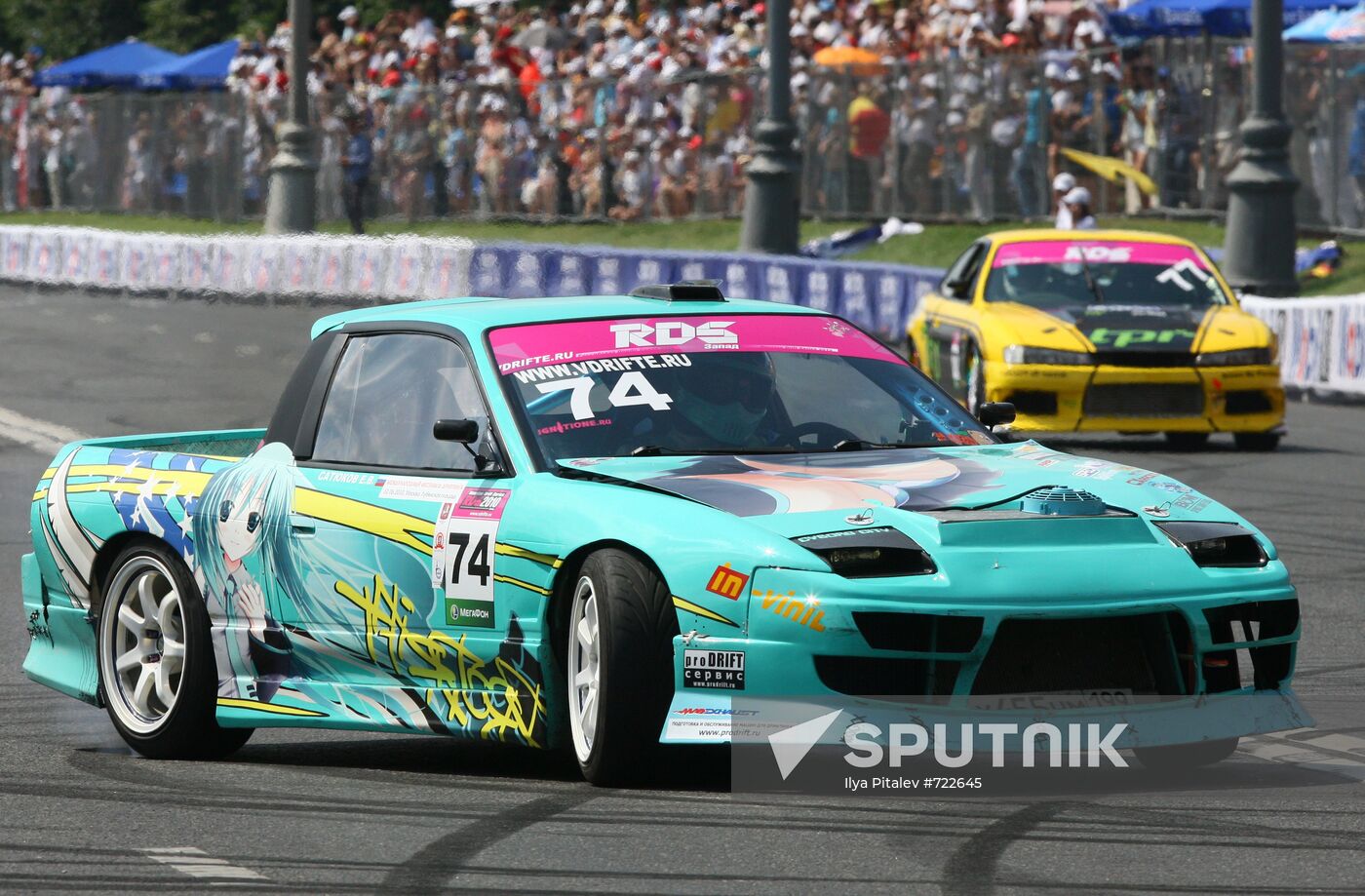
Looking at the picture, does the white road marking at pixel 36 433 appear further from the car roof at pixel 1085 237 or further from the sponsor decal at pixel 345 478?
the sponsor decal at pixel 345 478

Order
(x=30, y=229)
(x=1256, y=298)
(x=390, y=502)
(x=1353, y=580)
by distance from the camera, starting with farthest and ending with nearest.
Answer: (x=30, y=229)
(x=1256, y=298)
(x=1353, y=580)
(x=390, y=502)

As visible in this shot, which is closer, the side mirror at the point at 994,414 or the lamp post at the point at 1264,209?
the side mirror at the point at 994,414

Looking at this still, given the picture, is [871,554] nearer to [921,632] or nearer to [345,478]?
[921,632]

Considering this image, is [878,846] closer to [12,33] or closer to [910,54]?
[910,54]

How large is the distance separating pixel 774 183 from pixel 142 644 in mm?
18526

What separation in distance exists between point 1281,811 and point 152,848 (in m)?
2.58

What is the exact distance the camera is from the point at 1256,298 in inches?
781

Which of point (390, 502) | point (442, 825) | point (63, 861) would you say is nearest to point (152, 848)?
point (63, 861)

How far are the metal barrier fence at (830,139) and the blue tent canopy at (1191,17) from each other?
784mm

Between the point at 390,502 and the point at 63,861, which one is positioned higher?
the point at 390,502

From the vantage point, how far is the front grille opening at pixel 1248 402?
49.9 ft

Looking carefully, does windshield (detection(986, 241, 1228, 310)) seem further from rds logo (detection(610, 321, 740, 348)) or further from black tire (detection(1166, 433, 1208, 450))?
rds logo (detection(610, 321, 740, 348))

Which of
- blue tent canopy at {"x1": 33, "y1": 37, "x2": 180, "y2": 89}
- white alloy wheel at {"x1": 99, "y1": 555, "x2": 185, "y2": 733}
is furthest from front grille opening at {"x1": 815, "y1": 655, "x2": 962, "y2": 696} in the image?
blue tent canopy at {"x1": 33, "y1": 37, "x2": 180, "y2": 89}
